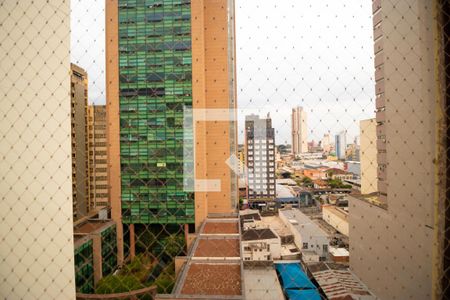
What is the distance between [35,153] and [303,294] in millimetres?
4744

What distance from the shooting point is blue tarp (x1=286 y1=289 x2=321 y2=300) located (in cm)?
443

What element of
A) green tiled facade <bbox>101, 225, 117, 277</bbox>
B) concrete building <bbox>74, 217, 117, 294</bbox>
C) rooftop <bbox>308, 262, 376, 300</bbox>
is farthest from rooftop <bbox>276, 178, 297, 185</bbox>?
concrete building <bbox>74, 217, 117, 294</bbox>

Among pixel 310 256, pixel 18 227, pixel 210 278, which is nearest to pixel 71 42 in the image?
pixel 18 227

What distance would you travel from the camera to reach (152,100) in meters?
6.06

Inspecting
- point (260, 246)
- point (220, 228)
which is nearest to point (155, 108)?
point (220, 228)

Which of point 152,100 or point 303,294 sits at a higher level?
point 152,100

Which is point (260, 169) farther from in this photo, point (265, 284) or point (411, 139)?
point (411, 139)

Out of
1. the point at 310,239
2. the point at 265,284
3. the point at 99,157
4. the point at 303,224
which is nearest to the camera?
the point at 265,284

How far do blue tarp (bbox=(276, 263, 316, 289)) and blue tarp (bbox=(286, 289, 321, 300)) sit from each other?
0.17m

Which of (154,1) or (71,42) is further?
(154,1)

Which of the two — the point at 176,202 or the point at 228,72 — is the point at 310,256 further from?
the point at 228,72

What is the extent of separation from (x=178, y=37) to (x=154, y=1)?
41.1 inches

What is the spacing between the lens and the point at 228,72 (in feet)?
6.48

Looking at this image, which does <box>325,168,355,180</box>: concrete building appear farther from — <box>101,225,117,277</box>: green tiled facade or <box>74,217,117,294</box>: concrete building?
<box>74,217,117,294</box>: concrete building
